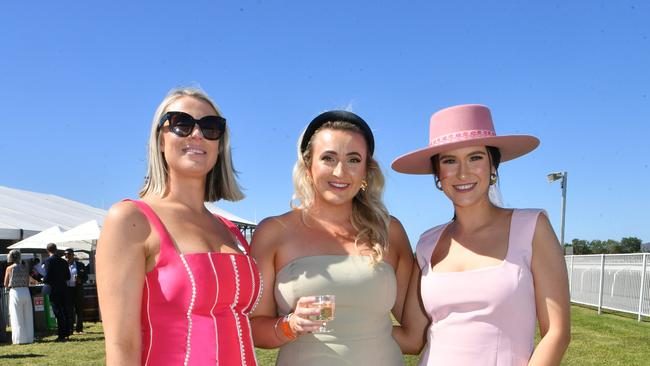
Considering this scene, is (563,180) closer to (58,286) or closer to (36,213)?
(58,286)

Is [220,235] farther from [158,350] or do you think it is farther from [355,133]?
[355,133]

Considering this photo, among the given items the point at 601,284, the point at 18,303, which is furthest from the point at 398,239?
the point at 601,284

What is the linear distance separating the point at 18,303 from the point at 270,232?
10794 mm

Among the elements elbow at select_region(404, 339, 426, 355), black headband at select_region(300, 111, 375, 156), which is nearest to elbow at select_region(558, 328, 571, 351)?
elbow at select_region(404, 339, 426, 355)

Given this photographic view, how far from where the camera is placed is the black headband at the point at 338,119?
3.21 m

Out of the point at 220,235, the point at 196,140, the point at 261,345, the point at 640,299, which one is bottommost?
the point at 640,299

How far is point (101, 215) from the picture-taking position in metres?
33.9

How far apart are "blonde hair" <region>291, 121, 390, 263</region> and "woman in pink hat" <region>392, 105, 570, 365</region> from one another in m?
0.22

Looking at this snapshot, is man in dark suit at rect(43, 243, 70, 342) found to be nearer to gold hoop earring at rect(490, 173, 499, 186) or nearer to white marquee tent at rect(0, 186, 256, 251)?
white marquee tent at rect(0, 186, 256, 251)

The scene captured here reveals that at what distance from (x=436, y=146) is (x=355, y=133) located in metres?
0.45

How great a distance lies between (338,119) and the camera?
3.22 metres

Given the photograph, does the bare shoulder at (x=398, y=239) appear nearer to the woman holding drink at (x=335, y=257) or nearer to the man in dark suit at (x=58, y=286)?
the woman holding drink at (x=335, y=257)

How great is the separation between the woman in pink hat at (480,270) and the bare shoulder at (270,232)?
722 millimetres

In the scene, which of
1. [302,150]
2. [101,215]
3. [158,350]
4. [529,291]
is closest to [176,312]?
[158,350]
